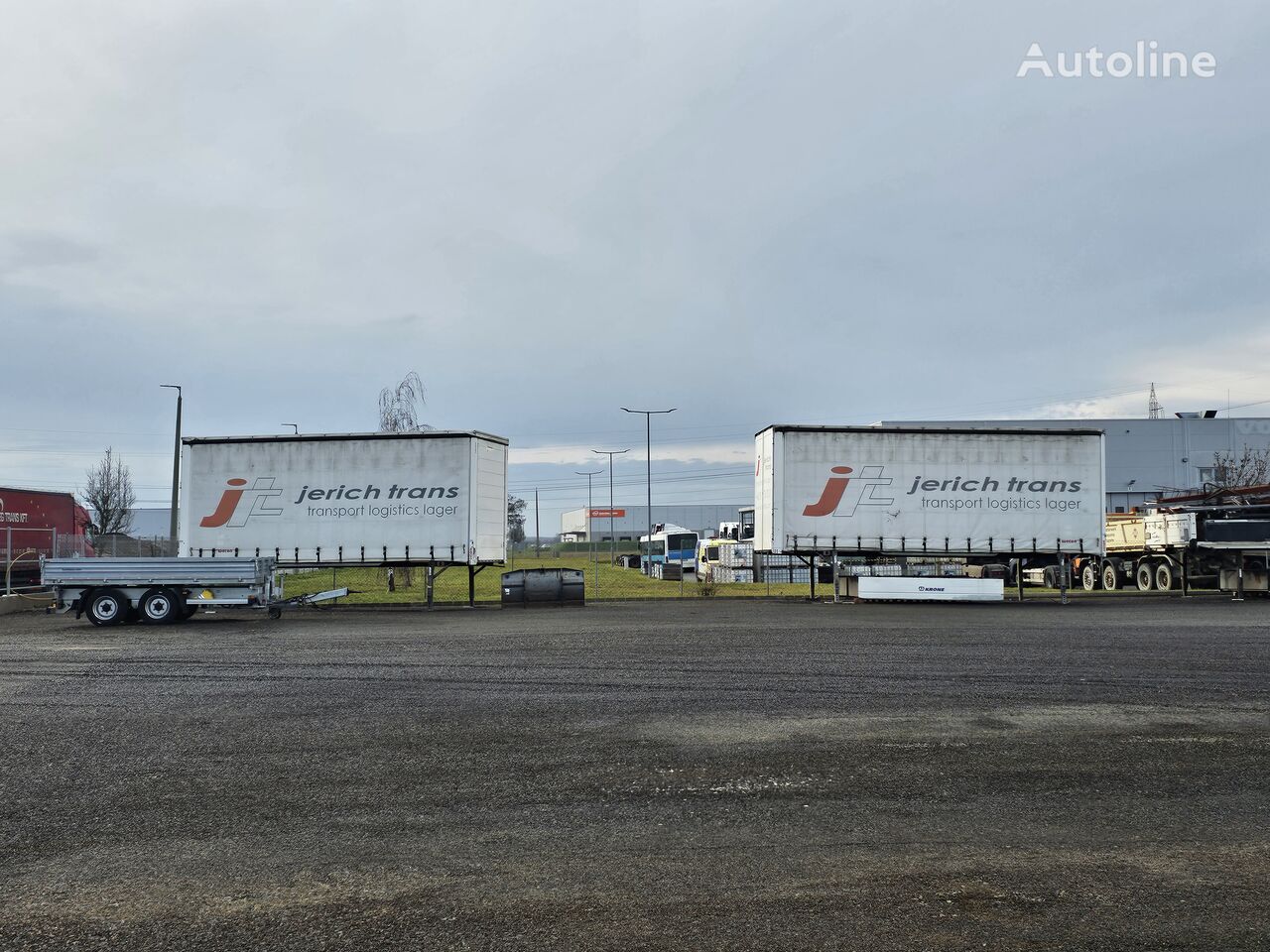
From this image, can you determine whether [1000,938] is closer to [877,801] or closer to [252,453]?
[877,801]

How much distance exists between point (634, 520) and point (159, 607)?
125m

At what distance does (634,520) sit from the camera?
145375 millimetres

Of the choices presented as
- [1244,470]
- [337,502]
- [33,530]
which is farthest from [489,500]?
[1244,470]

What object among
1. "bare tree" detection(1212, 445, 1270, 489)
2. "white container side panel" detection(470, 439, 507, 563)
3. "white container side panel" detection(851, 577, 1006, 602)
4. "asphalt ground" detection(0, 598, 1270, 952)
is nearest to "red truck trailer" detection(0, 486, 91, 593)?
"white container side panel" detection(470, 439, 507, 563)

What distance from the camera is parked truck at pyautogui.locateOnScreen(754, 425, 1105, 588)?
86.5 feet

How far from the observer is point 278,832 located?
5758 mm

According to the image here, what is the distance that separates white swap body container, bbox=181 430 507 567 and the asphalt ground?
12213 mm

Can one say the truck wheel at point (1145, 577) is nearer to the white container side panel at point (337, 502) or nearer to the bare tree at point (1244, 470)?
the white container side panel at point (337, 502)

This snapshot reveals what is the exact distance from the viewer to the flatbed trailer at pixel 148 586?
20328 millimetres

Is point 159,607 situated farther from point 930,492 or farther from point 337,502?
point 930,492

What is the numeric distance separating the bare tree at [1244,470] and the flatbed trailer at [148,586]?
156ft

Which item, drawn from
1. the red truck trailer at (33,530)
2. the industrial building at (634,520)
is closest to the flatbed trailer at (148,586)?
the red truck trailer at (33,530)

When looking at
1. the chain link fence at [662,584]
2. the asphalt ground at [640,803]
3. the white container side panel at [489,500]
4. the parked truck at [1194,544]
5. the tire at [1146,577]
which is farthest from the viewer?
the tire at [1146,577]

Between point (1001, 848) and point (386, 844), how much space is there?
135 inches
